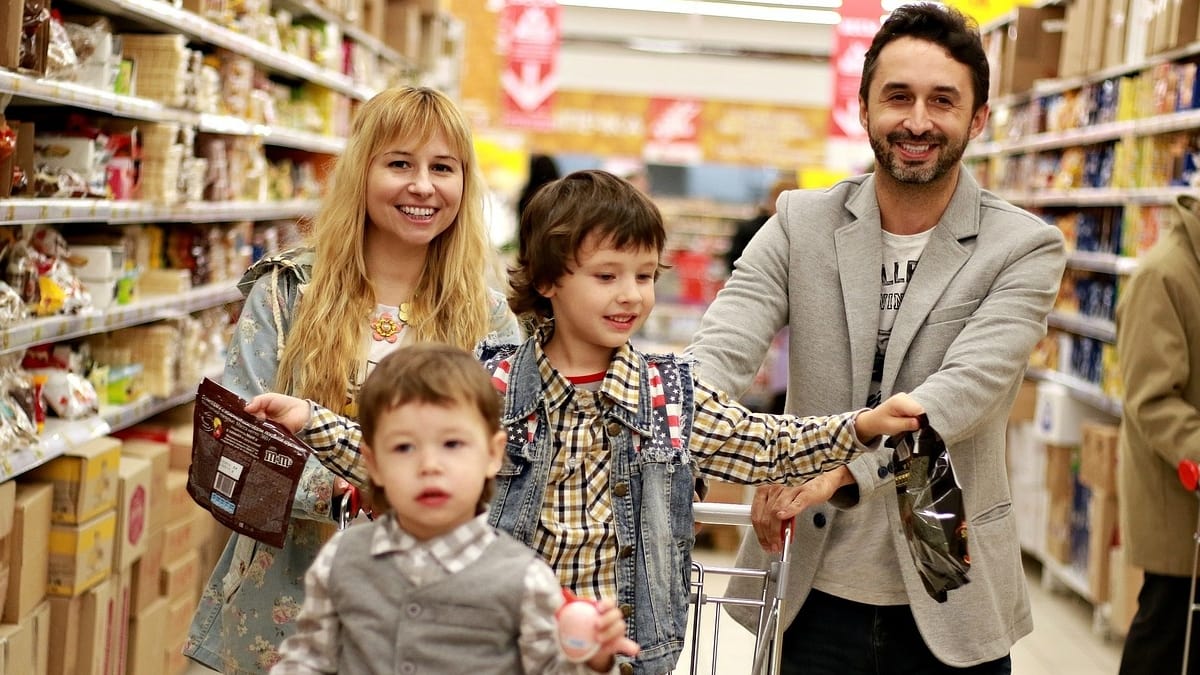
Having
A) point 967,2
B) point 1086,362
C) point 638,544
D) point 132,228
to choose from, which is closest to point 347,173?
point 638,544

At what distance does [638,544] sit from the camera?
204 centimetres

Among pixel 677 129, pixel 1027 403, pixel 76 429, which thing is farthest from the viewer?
pixel 677 129

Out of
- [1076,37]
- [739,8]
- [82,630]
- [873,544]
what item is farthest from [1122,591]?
[739,8]

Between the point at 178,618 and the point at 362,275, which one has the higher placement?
the point at 362,275

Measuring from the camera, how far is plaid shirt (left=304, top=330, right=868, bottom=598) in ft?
6.60

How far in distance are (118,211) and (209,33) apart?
948 millimetres

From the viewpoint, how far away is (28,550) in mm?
3523

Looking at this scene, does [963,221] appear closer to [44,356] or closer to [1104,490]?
[44,356]

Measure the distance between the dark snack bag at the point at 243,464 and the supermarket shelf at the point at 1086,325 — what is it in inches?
192

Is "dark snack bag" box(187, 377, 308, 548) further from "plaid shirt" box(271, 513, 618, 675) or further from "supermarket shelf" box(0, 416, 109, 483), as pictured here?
"supermarket shelf" box(0, 416, 109, 483)

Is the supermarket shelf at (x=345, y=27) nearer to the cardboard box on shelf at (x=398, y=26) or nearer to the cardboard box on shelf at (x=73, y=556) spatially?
the cardboard box on shelf at (x=398, y=26)

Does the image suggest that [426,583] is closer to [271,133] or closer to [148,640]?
[148,640]

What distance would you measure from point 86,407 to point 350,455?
7.98 ft

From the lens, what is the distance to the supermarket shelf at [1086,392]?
Result: 6.20 meters
